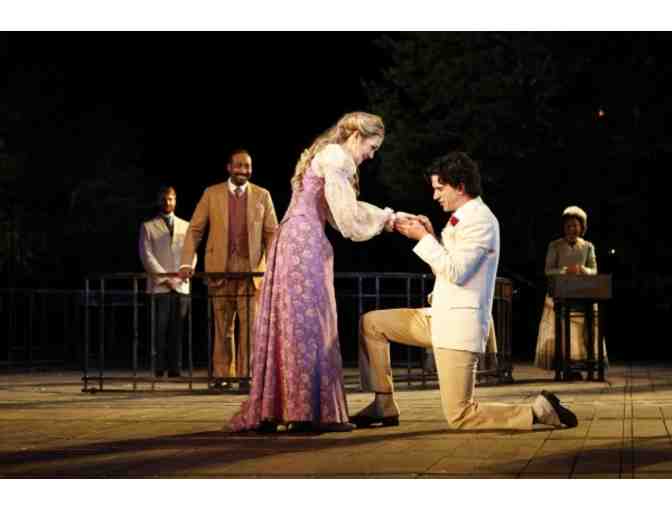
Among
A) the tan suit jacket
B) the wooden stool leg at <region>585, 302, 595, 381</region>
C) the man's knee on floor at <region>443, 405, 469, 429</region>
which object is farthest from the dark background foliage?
the man's knee on floor at <region>443, 405, 469, 429</region>

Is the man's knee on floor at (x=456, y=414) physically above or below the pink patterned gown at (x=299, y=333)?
below

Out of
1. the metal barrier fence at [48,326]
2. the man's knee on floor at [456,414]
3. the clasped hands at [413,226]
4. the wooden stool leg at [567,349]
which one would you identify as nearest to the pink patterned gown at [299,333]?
the clasped hands at [413,226]

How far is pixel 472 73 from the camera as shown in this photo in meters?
24.2

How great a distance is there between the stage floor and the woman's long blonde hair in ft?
4.57

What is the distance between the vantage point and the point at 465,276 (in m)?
6.93

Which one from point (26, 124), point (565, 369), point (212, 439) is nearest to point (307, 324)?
point (212, 439)

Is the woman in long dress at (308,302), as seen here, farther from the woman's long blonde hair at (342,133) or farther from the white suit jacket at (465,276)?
the white suit jacket at (465,276)

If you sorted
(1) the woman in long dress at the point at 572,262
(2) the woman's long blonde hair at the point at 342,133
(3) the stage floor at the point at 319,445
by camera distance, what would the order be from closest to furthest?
(3) the stage floor at the point at 319,445 < (2) the woman's long blonde hair at the point at 342,133 < (1) the woman in long dress at the point at 572,262

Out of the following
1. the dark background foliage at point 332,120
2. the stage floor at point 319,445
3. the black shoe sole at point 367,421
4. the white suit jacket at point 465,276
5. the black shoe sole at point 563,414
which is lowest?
the stage floor at point 319,445

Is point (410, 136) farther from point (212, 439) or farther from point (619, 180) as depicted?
point (212, 439)

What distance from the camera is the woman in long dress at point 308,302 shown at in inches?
285
